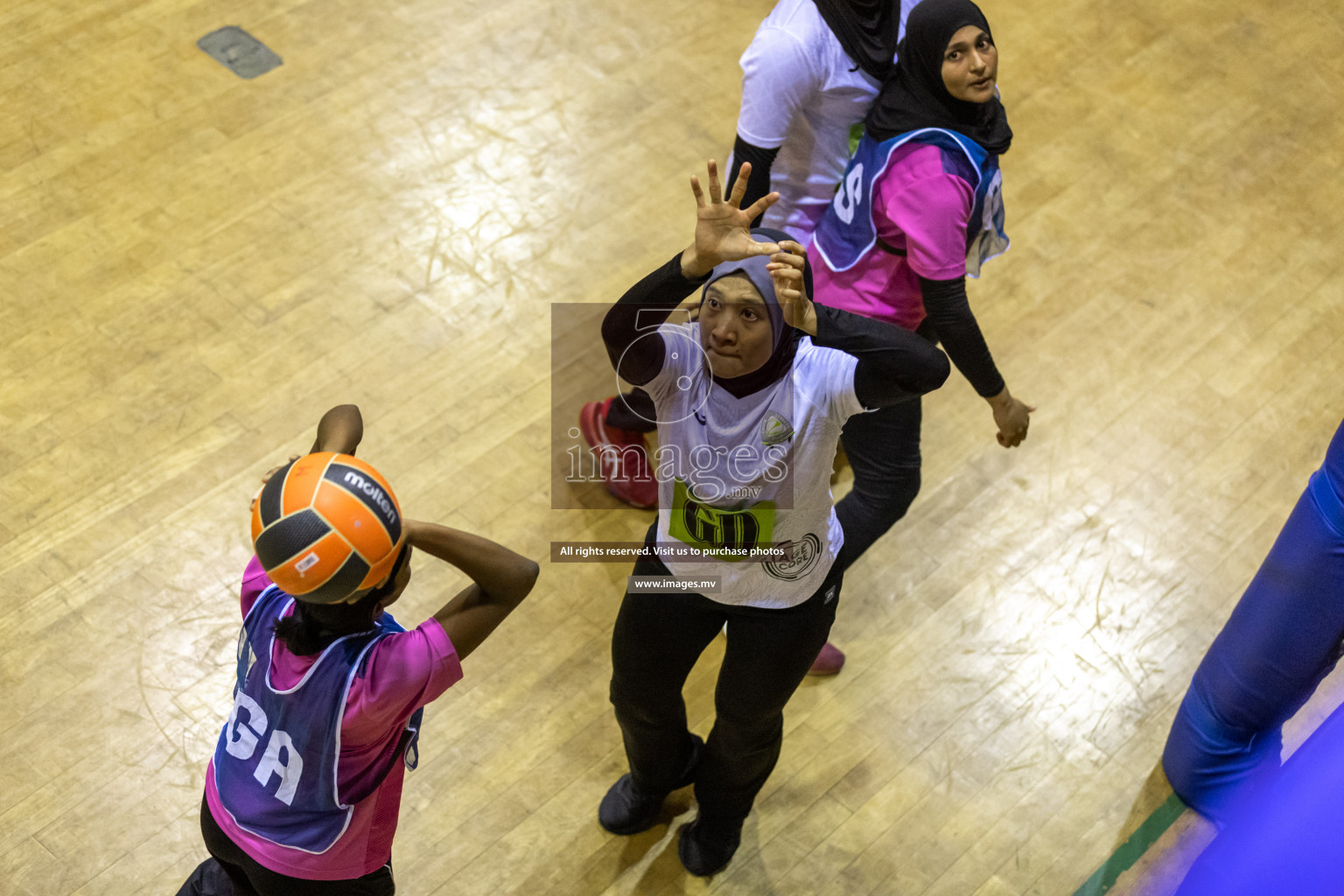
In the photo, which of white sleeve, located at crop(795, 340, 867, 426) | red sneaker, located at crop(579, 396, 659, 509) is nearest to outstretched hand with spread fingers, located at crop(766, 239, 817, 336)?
white sleeve, located at crop(795, 340, 867, 426)

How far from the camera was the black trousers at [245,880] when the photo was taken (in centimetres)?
193

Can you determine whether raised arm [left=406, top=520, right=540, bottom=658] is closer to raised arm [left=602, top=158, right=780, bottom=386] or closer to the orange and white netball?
the orange and white netball

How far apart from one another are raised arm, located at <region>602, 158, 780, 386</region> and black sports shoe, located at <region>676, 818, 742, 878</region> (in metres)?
1.15

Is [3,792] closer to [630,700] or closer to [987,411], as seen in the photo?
[630,700]

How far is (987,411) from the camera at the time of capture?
11.9 ft

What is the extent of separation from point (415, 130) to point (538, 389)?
4.12 feet

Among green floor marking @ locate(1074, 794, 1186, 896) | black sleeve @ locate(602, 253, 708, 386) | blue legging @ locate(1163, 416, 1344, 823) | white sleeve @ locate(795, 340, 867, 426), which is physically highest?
black sleeve @ locate(602, 253, 708, 386)

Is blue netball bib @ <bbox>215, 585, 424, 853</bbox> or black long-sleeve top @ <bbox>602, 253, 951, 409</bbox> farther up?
black long-sleeve top @ <bbox>602, 253, 951, 409</bbox>

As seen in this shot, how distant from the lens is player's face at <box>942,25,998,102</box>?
2393mm

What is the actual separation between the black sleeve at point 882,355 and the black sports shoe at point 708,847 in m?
1.16

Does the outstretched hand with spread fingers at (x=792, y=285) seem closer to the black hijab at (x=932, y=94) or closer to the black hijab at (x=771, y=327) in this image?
the black hijab at (x=771, y=327)

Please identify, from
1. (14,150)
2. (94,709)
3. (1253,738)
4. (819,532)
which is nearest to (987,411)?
(1253,738)

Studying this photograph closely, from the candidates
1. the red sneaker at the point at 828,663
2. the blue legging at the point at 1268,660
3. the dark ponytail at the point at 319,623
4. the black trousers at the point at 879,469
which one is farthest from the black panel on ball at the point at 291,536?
the blue legging at the point at 1268,660

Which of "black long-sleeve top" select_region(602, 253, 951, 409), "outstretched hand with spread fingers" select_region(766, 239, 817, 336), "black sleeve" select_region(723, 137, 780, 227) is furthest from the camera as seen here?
Result: "black sleeve" select_region(723, 137, 780, 227)
